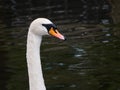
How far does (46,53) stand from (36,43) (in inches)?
267

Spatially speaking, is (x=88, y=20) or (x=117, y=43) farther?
(x=88, y=20)

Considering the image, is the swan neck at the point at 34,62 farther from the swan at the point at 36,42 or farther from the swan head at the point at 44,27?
the swan head at the point at 44,27

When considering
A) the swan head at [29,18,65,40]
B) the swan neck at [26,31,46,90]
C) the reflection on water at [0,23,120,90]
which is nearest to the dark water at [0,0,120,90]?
the reflection on water at [0,23,120,90]

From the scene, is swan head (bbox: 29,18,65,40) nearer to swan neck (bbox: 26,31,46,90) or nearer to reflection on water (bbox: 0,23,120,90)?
swan neck (bbox: 26,31,46,90)

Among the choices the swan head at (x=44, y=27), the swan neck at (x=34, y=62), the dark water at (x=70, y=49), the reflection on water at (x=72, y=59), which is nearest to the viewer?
the swan head at (x=44, y=27)

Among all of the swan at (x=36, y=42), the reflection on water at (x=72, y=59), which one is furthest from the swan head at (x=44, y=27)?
the reflection on water at (x=72, y=59)

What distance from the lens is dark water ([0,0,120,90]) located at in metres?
11.2

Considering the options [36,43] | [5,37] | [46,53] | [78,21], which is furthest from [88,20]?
[36,43]

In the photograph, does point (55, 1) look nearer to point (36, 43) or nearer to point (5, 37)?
point (5, 37)

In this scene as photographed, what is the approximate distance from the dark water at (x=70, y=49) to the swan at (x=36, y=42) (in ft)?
12.2

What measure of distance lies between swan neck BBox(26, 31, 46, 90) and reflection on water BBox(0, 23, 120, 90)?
12.2 ft

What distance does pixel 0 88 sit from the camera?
436 inches

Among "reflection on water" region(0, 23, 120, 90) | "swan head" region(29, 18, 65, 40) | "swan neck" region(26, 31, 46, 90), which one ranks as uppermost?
"swan head" region(29, 18, 65, 40)

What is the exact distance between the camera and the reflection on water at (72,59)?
11.0 m
